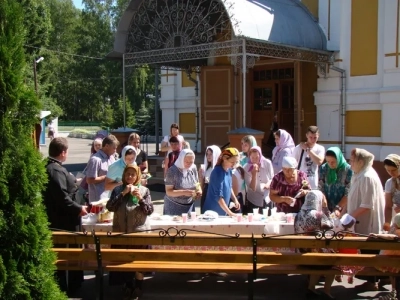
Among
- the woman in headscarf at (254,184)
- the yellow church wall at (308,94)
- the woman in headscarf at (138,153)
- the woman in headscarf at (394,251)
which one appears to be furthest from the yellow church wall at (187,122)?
the woman in headscarf at (394,251)

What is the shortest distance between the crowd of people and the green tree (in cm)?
195

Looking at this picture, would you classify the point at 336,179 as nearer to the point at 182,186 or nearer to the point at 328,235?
the point at 328,235

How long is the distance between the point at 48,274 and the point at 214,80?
12730mm

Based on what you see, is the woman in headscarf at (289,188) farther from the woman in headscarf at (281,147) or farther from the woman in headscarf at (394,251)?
the woman in headscarf at (281,147)

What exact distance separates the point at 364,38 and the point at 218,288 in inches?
362

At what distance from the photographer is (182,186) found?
6.83 m

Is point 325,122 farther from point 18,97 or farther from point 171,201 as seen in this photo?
point 18,97

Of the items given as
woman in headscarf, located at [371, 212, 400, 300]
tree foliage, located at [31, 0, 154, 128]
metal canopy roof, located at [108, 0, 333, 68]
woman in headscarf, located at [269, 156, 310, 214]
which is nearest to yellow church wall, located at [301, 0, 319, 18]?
metal canopy roof, located at [108, 0, 333, 68]

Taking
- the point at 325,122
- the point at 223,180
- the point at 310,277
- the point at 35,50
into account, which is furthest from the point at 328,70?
the point at 35,50

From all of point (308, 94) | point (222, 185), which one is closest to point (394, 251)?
point (222, 185)

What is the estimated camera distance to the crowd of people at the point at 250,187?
5.45 meters

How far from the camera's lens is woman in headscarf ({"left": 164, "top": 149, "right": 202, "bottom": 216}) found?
6809 mm

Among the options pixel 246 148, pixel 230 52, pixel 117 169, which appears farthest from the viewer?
pixel 230 52

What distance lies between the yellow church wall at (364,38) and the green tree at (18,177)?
36.9ft
